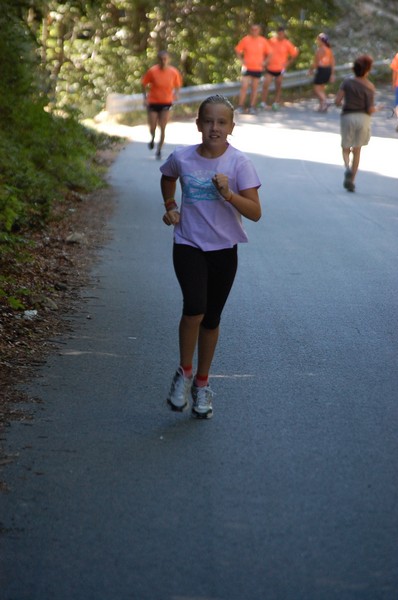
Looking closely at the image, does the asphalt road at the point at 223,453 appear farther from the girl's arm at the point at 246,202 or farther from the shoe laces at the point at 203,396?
the girl's arm at the point at 246,202

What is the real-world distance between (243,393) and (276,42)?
2654 centimetres

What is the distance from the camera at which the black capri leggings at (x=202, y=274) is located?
6117 mm

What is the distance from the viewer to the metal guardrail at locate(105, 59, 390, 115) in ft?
94.6

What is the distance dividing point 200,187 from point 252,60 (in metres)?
25.4

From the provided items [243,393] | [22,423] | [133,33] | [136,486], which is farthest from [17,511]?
[133,33]

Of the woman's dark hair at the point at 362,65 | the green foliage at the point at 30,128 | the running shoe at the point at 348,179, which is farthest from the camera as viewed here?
the running shoe at the point at 348,179

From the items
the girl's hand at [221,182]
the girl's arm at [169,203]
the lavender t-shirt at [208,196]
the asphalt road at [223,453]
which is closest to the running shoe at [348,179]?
the asphalt road at [223,453]

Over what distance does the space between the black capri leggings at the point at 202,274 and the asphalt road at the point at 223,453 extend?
0.69 m

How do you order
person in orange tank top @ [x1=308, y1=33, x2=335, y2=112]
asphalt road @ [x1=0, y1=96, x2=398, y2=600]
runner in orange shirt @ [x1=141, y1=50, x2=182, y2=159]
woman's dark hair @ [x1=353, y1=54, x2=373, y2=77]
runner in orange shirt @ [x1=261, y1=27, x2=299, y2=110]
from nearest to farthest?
asphalt road @ [x1=0, y1=96, x2=398, y2=600], woman's dark hair @ [x1=353, y1=54, x2=373, y2=77], runner in orange shirt @ [x1=141, y1=50, x2=182, y2=159], person in orange tank top @ [x1=308, y1=33, x2=335, y2=112], runner in orange shirt @ [x1=261, y1=27, x2=299, y2=110]

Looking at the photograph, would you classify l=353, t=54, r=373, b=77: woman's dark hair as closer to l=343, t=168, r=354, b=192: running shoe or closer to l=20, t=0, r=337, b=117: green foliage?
l=343, t=168, r=354, b=192: running shoe

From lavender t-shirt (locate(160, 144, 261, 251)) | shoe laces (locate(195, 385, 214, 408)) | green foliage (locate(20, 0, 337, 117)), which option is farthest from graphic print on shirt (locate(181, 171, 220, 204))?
green foliage (locate(20, 0, 337, 117))

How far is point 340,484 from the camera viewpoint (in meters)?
5.28

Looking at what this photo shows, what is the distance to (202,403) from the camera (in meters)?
6.29

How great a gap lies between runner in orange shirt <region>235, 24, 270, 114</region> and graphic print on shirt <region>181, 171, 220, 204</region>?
24.6 m
